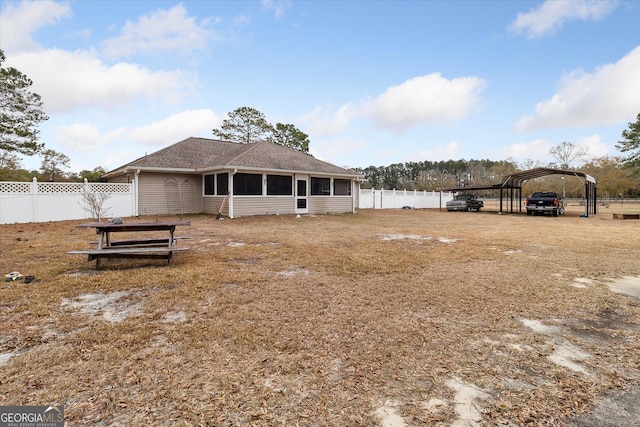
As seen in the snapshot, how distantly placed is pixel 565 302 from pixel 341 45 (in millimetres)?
15108

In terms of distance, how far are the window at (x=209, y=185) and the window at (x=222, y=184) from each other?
Result: 0.54m

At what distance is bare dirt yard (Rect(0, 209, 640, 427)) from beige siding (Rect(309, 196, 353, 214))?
12.5 meters

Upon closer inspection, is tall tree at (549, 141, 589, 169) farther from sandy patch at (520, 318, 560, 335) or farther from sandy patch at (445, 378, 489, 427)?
sandy patch at (445, 378, 489, 427)

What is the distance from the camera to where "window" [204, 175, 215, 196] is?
53.4 ft

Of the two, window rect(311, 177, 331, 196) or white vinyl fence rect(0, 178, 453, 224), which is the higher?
window rect(311, 177, 331, 196)

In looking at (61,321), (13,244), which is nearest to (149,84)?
(13,244)

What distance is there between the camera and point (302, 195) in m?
17.6

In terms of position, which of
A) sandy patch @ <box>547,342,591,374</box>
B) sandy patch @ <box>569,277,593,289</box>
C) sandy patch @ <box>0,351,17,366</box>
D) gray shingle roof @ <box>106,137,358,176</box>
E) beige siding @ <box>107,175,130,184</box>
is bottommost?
sandy patch @ <box>547,342,591,374</box>

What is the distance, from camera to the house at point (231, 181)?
594 inches

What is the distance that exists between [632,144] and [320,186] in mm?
28422

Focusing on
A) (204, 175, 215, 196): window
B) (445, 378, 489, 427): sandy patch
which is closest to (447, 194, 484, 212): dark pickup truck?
(204, 175, 215, 196): window

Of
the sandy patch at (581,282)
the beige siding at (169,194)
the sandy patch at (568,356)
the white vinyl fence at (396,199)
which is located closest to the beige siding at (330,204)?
the white vinyl fence at (396,199)

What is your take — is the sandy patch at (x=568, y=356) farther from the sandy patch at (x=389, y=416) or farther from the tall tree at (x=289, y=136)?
the tall tree at (x=289, y=136)

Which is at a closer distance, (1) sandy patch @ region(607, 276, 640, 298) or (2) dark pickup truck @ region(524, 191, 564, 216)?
(1) sandy patch @ region(607, 276, 640, 298)
